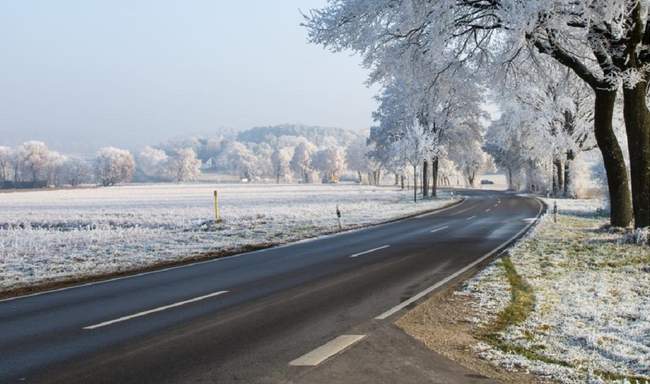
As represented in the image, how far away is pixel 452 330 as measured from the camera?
7.05 metres

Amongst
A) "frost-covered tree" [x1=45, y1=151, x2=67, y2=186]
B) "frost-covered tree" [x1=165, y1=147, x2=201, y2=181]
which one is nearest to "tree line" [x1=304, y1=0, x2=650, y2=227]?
"frost-covered tree" [x1=165, y1=147, x2=201, y2=181]

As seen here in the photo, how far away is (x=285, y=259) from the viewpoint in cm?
1402

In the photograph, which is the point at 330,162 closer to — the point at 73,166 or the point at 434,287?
the point at 73,166

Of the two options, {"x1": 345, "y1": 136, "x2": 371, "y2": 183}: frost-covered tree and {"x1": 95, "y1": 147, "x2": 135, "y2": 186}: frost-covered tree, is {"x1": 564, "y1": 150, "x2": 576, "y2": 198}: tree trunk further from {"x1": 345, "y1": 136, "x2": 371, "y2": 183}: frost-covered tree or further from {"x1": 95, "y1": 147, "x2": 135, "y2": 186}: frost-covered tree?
{"x1": 95, "y1": 147, "x2": 135, "y2": 186}: frost-covered tree

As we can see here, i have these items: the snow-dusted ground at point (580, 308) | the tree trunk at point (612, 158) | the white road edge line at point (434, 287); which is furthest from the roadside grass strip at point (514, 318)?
the tree trunk at point (612, 158)

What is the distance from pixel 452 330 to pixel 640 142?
10.1m

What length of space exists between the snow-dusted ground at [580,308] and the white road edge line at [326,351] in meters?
1.53

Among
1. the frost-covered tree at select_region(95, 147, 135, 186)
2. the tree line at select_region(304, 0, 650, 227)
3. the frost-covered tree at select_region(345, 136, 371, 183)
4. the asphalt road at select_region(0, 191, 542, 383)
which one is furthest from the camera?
the frost-covered tree at select_region(95, 147, 135, 186)

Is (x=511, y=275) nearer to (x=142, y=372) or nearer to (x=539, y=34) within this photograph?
(x=539, y=34)

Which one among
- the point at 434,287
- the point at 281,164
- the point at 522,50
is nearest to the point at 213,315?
the point at 434,287

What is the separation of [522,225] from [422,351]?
18171mm

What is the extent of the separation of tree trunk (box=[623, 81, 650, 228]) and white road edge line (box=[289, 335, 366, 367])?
11.1m

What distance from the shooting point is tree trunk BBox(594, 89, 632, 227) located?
15.5m

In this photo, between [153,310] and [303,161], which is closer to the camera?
[153,310]
